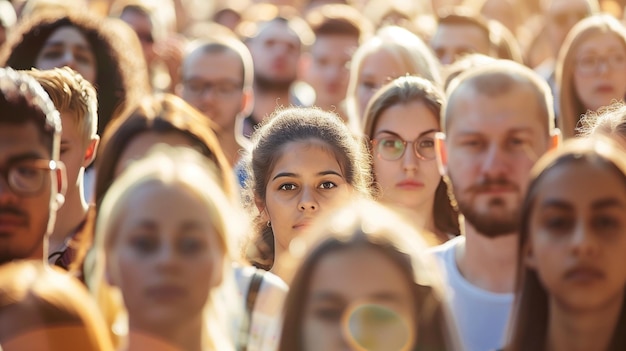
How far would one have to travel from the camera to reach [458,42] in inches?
343

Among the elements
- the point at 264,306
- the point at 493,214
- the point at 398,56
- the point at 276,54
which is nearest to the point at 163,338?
the point at 264,306

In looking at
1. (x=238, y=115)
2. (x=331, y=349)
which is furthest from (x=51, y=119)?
(x=238, y=115)

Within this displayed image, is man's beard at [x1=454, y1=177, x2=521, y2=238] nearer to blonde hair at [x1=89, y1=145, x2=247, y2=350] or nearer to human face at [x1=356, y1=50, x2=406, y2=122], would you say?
blonde hair at [x1=89, y1=145, x2=247, y2=350]

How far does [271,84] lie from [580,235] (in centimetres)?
647

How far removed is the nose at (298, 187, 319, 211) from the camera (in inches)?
203

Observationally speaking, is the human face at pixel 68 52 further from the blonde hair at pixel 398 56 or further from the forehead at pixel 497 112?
the forehead at pixel 497 112

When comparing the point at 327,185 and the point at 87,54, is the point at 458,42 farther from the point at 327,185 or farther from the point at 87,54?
→ the point at 327,185

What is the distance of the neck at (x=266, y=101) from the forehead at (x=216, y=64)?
0.89 m

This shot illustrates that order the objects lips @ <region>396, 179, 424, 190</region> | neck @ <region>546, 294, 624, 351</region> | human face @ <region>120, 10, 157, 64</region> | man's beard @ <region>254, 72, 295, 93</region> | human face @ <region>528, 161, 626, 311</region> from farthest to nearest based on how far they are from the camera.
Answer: human face @ <region>120, 10, 157, 64</region> → man's beard @ <region>254, 72, 295, 93</region> → lips @ <region>396, 179, 424, 190</region> → neck @ <region>546, 294, 624, 351</region> → human face @ <region>528, 161, 626, 311</region>

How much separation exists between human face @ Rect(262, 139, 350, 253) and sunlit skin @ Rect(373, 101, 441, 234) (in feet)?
2.14

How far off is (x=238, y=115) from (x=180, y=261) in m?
4.94

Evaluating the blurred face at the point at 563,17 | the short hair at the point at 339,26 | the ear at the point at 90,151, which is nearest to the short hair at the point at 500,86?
the ear at the point at 90,151

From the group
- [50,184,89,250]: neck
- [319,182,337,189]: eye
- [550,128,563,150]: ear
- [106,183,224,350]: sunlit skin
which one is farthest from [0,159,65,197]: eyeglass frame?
[550,128,563,150]: ear

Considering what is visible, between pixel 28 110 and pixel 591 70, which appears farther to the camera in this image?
pixel 591 70
